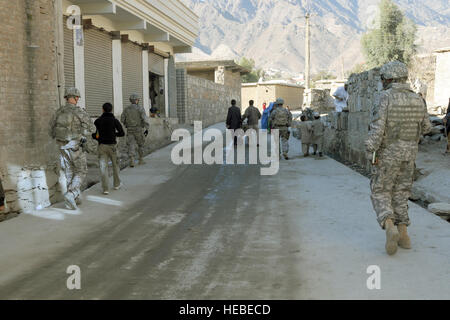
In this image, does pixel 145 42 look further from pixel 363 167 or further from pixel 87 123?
pixel 87 123

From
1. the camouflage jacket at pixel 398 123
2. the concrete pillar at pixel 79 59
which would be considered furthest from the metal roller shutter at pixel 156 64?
the camouflage jacket at pixel 398 123

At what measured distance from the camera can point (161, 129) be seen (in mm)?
18312

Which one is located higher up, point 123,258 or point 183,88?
point 183,88

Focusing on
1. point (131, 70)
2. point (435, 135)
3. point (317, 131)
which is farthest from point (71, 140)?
point (435, 135)

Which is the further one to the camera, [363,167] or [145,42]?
[145,42]

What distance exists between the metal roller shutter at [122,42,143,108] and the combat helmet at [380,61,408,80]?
12.1 m

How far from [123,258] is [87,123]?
3.28 metres

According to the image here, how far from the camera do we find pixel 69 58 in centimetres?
1214

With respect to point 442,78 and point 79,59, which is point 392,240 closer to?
point 79,59

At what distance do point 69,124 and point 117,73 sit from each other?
27.5 ft

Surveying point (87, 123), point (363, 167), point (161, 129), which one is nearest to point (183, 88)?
point (161, 129)

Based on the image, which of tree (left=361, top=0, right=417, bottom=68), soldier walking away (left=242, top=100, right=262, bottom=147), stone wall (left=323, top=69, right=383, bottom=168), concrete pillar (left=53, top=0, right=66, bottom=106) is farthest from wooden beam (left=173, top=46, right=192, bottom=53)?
tree (left=361, top=0, right=417, bottom=68)

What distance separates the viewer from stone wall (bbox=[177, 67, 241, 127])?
22.8 meters

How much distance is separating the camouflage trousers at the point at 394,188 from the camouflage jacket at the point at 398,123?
0.09m
